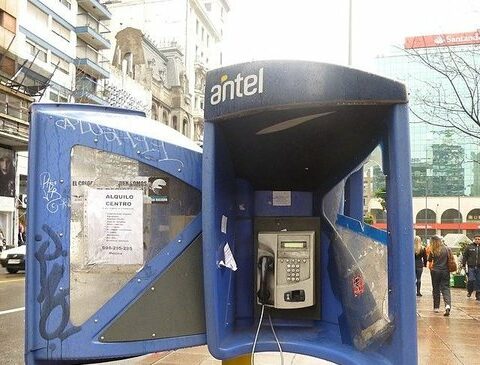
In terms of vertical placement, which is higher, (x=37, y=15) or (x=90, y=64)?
(x=37, y=15)

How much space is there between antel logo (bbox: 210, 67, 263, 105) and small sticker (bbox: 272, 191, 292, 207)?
1.21 m

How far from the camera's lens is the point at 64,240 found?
9.20 feet

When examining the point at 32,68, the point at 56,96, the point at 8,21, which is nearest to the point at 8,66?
the point at 32,68

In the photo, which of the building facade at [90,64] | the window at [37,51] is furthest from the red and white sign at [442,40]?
the window at [37,51]

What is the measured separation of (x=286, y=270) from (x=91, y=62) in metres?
34.5

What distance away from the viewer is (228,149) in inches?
123

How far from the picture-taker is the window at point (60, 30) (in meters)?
32.2

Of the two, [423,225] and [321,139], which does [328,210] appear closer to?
[321,139]

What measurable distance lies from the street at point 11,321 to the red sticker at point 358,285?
4.31 meters

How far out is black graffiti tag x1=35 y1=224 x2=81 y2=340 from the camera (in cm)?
278

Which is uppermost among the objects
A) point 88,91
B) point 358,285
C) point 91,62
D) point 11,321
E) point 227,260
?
point 91,62

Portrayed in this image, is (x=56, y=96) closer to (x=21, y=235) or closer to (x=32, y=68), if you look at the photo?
(x=32, y=68)

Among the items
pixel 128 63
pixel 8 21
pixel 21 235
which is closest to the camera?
pixel 21 235

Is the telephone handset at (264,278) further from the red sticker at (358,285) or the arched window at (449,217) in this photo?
the arched window at (449,217)
